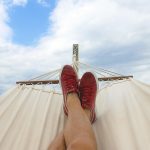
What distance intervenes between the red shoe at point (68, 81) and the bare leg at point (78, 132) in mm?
155

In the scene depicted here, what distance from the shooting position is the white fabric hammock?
114 centimetres

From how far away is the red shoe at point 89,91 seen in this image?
1.34m

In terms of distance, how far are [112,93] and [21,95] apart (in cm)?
51

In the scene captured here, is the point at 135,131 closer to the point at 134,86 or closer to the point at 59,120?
the point at 59,120

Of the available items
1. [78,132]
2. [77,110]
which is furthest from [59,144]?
[77,110]

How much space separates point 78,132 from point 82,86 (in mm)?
502

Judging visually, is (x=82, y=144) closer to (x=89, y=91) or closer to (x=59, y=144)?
(x=59, y=144)

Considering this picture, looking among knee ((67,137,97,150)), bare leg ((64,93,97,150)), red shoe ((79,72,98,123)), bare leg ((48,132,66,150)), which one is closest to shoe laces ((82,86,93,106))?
red shoe ((79,72,98,123))

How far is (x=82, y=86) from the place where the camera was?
146 cm

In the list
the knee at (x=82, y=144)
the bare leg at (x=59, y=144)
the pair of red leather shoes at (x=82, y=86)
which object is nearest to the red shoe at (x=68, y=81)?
the pair of red leather shoes at (x=82, y=86)

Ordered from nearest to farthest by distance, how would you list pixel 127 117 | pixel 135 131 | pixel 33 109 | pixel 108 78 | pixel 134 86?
1. pixel 135 131
2. pixel 127 117
3. pixel 33 109
4. pixel 134 86
5. pixel 108 78

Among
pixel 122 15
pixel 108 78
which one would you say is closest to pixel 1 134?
pixel 108 78

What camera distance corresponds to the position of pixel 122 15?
3.82 meters

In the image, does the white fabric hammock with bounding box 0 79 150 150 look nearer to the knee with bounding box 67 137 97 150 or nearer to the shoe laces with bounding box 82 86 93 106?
the shoe laces with bounding box 82 86 93 106
